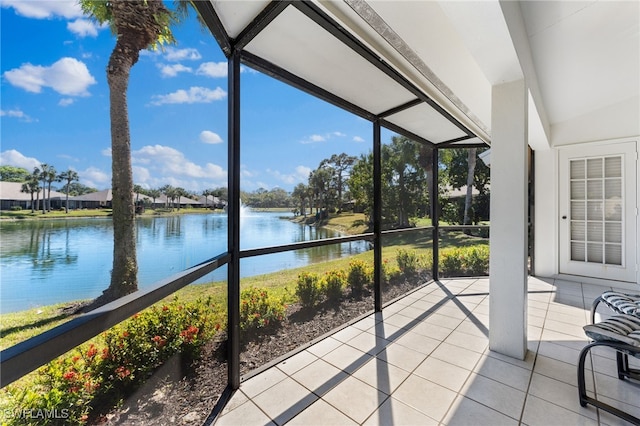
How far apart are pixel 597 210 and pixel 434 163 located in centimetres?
274

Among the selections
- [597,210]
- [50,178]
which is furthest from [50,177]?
[597,210]

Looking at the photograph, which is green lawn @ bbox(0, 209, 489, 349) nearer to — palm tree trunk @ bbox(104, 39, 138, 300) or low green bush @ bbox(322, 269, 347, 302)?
low green bush @ bbox(322, 269, 347, 302)

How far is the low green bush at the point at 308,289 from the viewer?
3.14 m

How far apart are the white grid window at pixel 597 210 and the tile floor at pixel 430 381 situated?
2.07 meters

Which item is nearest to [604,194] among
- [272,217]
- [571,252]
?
[571,252]

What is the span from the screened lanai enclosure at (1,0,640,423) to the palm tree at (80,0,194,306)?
0.33 ft

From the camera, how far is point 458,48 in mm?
2049

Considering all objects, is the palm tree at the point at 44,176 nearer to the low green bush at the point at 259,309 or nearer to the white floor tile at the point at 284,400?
the white floor tile at the point at 284,400

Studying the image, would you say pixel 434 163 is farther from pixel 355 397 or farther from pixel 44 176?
pixel 44 176

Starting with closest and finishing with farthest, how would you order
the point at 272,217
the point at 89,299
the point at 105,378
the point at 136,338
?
the point at 89,299 < the point at 105,378 < the point at 136,338 < the point at 272,217

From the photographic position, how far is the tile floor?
164 centimetres

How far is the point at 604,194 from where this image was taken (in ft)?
13.8

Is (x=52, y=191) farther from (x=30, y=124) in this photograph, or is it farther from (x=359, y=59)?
(x=359, y=59)

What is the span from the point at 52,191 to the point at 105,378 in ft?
3.05
